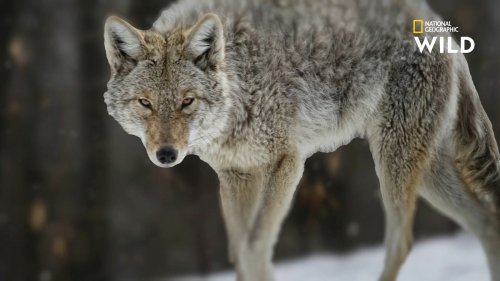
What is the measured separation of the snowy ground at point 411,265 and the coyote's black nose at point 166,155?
3.14 m

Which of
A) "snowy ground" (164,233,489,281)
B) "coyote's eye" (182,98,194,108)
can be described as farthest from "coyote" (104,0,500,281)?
"snowy ground" (164,233,489,281)

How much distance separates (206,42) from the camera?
4105 mm

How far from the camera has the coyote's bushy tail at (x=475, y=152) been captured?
499 centimetres

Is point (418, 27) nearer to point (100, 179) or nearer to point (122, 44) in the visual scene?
point (122, 44)

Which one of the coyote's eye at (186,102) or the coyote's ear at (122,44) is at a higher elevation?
the coyote's ear at (122,44)

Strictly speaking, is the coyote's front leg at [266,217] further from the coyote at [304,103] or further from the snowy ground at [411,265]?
the snowy ground at [411,265]

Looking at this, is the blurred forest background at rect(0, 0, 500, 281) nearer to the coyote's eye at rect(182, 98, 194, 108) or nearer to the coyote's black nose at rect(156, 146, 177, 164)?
the coyote's eye at rect(182, 98, 194, 108)

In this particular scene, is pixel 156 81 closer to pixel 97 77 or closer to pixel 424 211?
pixel 97 77

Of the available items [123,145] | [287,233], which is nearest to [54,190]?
[123,145]

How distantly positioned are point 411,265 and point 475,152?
2402 millimetres

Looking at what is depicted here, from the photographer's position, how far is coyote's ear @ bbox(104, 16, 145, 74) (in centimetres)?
404

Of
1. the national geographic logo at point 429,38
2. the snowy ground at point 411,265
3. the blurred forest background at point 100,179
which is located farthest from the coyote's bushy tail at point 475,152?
the blurred forest background at point 100,179

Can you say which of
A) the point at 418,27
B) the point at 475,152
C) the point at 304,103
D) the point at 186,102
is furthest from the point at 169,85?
the point at 475,152

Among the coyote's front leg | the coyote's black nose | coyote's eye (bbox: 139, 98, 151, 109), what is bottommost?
the coyote's front leg
